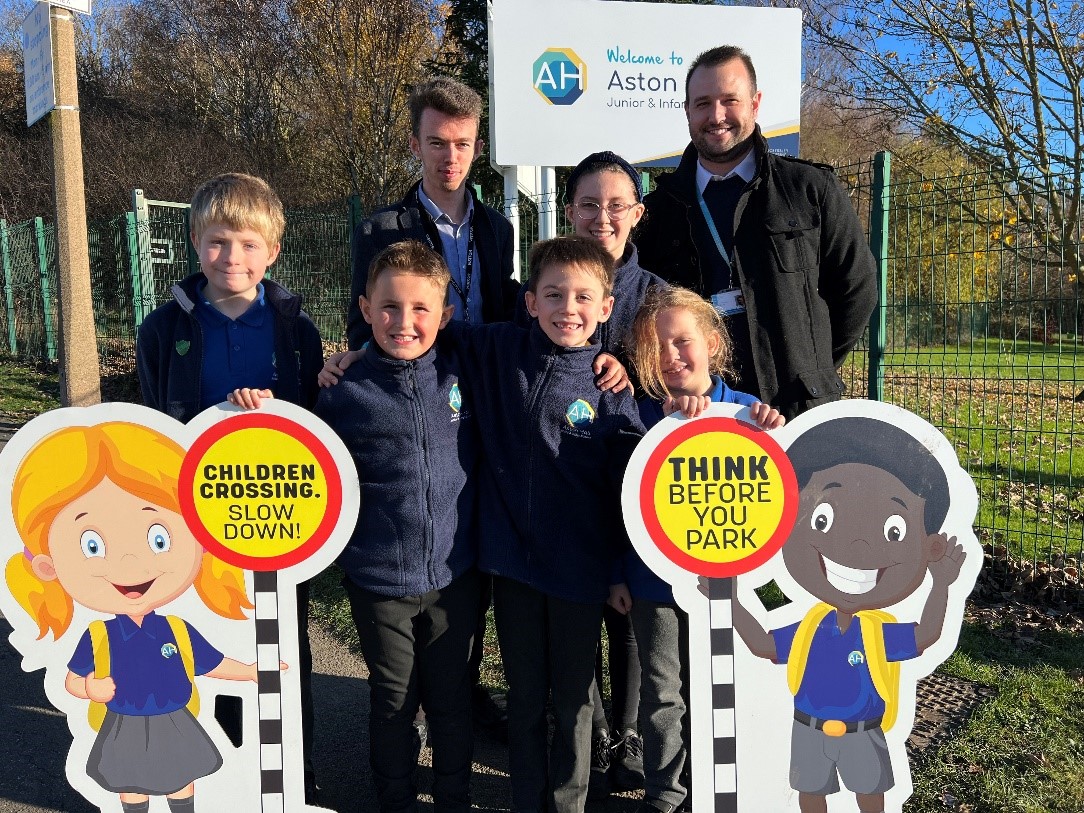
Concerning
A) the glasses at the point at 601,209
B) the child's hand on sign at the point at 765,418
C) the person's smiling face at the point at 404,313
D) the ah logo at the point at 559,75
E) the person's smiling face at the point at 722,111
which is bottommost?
the child's hand on sign at the point at 765,418

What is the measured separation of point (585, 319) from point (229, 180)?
3.87ft

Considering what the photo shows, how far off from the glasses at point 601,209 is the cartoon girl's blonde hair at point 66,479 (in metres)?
1.43

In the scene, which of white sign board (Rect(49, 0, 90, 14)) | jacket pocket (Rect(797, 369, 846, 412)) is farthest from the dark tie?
white sign board (Rect(49, 0, 90, 14))

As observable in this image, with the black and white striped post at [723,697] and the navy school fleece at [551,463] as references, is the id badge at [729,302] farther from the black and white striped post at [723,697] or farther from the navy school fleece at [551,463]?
the black and white striped post at [723,697]

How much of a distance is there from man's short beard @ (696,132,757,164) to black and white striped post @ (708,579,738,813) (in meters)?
1.49

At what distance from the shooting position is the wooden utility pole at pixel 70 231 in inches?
184

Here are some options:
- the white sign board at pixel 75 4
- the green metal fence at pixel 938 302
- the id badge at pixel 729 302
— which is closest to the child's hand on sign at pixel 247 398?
the id badge at pixel 729 302

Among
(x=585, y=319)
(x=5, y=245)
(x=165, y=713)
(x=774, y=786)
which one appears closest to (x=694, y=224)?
(x=585, y=319)

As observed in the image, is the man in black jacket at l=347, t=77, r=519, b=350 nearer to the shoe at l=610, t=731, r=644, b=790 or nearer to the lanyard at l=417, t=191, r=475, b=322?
the lanyard at l=417, t=191, r=475, b=322

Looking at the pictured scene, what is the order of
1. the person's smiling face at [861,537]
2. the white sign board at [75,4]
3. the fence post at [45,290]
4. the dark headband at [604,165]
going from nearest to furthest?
the person's smiling face at [861,537]
the dark headband at [604,165]
the white sign board at [75,4]
the fence post at [45,290]

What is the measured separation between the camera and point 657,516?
2.35 meters

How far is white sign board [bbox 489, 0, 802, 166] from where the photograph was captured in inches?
280

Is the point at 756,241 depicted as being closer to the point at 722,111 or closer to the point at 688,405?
the point at 722,111

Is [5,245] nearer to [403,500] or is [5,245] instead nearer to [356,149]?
[356,149]
